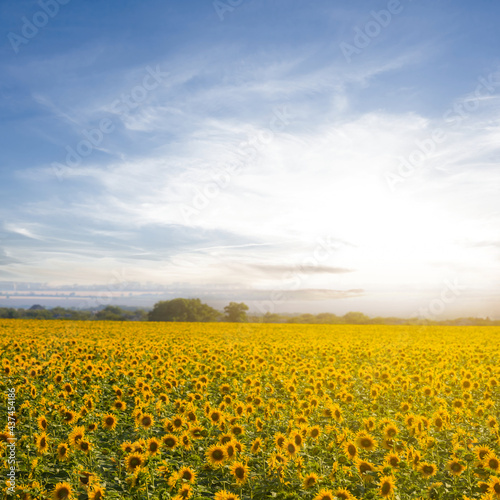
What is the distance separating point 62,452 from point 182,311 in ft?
248

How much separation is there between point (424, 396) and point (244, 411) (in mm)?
7337

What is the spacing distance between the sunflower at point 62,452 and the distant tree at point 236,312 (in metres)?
74.0

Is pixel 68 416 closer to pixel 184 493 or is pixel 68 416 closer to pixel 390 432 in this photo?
pixel 184 493

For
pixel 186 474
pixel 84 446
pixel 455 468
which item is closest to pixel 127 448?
pixel 84 446

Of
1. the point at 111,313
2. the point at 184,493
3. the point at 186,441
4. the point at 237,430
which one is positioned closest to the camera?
the point at 184,493

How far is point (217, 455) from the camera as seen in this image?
724 centimetres

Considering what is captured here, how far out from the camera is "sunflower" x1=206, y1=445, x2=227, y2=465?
7.20 meters

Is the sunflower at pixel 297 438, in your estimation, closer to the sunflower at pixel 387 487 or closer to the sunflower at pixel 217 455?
the sunflower at pixel 217 455

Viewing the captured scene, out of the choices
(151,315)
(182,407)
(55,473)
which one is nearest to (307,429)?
(182,407)

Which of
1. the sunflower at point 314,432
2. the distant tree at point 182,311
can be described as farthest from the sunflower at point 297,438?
the distant tree at point 182,311

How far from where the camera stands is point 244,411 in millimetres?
9703

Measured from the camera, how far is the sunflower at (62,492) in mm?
6199

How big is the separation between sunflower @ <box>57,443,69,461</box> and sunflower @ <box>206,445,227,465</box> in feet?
9.07

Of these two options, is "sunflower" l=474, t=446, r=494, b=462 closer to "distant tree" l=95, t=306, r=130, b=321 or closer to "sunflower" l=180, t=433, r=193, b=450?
"sunflower" l=180, t=433, r=193, b=450
